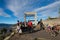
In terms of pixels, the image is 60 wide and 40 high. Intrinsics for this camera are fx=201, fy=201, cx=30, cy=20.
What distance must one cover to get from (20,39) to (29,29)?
6.39 metres

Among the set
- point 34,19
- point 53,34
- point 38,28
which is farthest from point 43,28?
point 53,34

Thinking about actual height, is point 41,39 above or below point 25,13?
below

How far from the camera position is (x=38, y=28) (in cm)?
2895

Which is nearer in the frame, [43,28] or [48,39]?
[48,39]

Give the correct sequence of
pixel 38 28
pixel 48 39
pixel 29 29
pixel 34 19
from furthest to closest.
Answer: pixel 34 19, pixel 38 28, pixel 29 29, pixel 48 39

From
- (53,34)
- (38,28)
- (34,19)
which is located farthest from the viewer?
(34,19)

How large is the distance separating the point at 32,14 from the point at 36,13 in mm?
739

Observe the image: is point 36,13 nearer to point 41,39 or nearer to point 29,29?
point 29,29

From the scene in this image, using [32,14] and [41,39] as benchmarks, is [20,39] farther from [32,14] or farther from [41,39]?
[32,14]

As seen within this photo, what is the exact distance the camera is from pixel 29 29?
24656 mm

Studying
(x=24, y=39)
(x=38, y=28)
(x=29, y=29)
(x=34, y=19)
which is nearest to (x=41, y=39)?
(x=24, y=39)

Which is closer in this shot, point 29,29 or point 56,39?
point 56,39

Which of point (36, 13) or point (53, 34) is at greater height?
point (36, 13)

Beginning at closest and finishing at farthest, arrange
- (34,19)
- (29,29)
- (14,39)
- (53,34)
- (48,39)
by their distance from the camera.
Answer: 1. (48,39)
2. (14,39)
3. (53,34)
4. (29,29)
5. (34,19)
